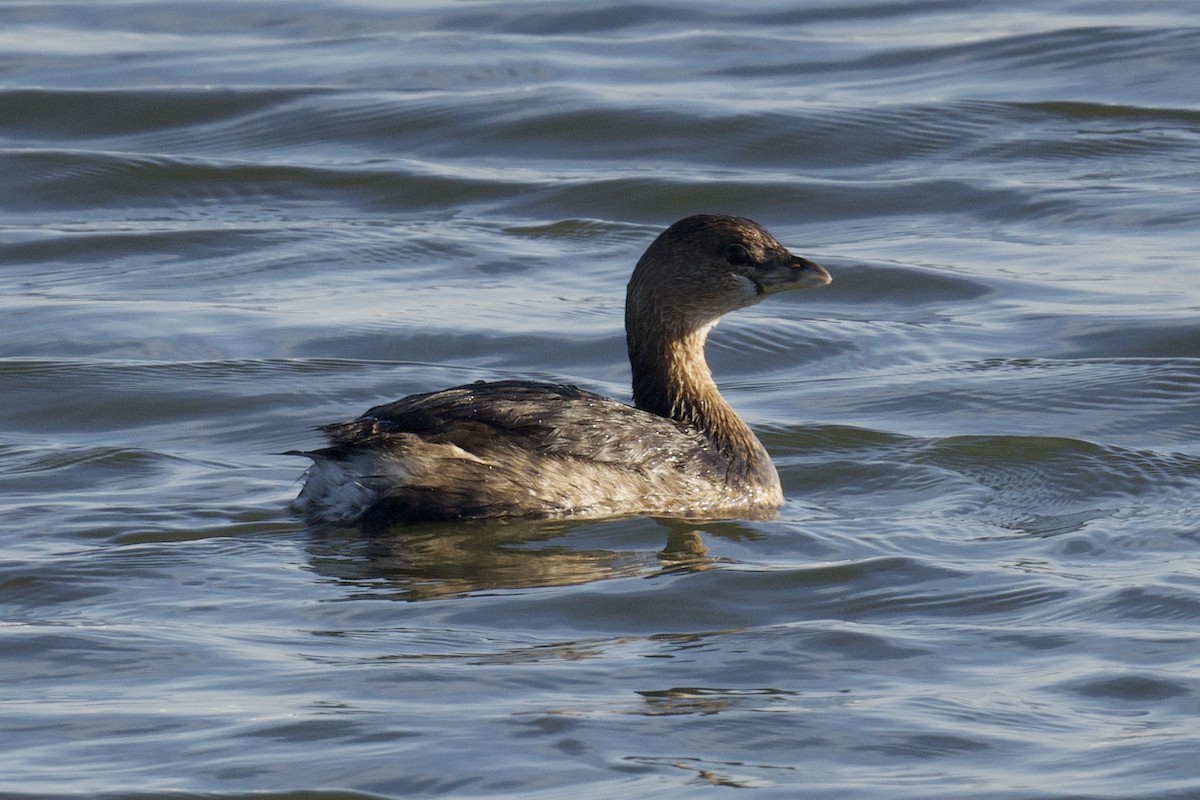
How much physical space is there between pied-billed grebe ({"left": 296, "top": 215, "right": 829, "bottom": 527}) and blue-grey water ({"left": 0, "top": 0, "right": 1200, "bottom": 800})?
16 centimetres

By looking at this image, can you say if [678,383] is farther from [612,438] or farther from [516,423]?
[516,423]

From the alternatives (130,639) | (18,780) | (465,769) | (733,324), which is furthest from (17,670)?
(733,324)

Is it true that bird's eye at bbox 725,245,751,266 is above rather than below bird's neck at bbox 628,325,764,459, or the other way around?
above

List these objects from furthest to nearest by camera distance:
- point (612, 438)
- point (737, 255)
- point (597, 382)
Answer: point (597, 382) → point (737, 255) → point (612, 438)

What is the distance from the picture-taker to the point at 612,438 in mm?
8047

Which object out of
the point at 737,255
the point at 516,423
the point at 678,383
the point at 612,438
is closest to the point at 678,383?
the point at 678,383

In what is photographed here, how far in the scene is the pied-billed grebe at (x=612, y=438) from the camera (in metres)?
7.69

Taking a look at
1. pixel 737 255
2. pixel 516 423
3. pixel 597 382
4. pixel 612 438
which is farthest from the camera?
pixel 597 382

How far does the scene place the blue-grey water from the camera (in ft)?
18.8

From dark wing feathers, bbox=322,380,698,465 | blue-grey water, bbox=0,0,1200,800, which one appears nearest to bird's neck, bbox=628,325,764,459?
blue-grey water, bbox=0,0,1200,800

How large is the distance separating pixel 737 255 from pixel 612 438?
3.77 ft

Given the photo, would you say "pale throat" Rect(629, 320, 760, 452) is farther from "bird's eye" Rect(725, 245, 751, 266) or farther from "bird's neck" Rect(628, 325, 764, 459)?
"bird's eye" Rect(725, 245, 751, 266)

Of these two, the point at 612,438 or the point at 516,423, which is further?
the point at 612,438

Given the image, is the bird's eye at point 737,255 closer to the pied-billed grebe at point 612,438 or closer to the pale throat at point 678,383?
the pied-billed grebe at point 612,438
